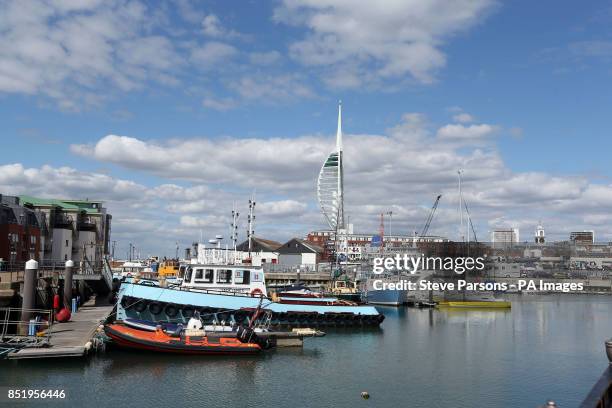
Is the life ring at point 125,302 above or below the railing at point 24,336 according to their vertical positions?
above

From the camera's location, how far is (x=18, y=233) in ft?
171

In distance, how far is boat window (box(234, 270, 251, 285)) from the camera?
113 ft

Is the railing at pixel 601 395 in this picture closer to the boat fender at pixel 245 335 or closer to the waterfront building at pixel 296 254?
the boat fender at pixel 245 335

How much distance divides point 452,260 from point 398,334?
4741 centimetres

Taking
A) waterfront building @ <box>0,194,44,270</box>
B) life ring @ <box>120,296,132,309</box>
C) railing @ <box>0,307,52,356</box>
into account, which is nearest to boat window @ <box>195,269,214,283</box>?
life ring @ <box>120,296,132,309</box>

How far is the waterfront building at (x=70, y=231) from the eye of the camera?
6225cm

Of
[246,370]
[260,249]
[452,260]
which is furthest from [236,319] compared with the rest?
[260,249]

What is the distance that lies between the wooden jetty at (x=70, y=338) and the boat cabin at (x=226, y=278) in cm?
586

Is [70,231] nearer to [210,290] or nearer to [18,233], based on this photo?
[18,233]

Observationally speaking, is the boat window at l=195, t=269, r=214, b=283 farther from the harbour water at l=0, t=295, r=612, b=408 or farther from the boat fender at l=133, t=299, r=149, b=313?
the harbour water at l=0, t=295, r=612, b=408

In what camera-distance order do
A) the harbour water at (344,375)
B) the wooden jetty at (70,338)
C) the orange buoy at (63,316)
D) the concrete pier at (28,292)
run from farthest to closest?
1. the orange buoy at (63,316)
2. the concrete pier at (28,292)
3. the wooden jetty at (70,338)
4. the harbour water at (344,375)

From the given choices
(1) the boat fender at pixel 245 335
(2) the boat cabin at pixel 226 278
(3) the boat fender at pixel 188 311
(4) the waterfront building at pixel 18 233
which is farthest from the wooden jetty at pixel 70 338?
(4) the waterfront building at pixel 18 233

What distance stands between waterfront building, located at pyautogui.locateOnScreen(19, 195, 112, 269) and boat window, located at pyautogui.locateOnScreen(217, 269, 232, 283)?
92.4ft

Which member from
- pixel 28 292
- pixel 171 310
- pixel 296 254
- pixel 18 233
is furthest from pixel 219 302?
pixel 296 254
